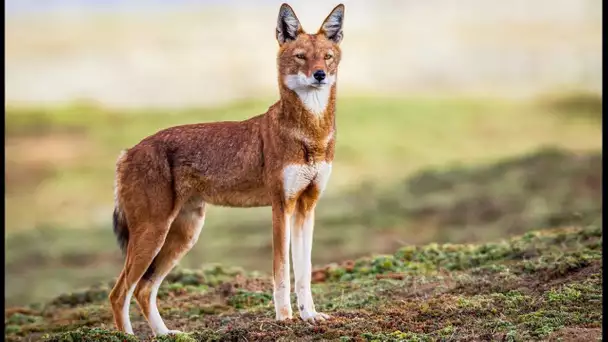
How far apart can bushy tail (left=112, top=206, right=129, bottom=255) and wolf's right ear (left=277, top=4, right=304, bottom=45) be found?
9.48 ft

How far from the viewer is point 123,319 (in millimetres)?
11539

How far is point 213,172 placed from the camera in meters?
11.6

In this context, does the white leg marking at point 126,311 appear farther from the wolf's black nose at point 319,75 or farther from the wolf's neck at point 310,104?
the wolf's black nose at point 319,75

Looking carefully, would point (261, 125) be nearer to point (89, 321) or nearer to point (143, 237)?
point (143, 237)

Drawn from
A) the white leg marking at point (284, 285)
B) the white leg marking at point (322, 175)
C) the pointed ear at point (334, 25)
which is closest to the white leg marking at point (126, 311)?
the white leg marking at point (284, 285)

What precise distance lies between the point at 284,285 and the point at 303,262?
343mm

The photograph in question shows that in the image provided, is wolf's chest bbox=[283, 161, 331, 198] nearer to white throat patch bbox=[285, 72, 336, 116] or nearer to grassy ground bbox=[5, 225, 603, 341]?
white throat patch bbox=[285, 72, 336, 116]

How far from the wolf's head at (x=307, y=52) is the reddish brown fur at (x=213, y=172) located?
0.06ft

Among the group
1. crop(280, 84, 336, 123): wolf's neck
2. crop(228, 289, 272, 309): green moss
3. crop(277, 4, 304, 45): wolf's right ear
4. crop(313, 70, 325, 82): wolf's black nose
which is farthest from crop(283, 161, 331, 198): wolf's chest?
crop(228, 289, 272, 309): green moss

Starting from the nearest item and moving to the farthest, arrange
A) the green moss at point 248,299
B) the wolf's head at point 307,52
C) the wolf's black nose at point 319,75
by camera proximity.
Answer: the wolf's black nose at point 319,75, the wolf's head at point 307,52, the green moss at point 248,299

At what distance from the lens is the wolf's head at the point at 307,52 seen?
10.7 m

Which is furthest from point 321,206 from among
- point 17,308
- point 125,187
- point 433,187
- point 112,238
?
point 125,187

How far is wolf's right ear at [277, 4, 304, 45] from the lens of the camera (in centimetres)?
1106

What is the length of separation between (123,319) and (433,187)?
17.4m
